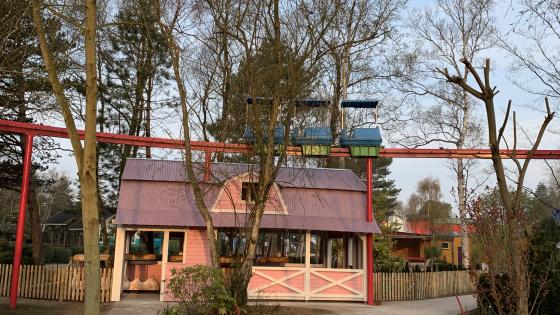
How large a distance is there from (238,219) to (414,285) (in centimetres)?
773

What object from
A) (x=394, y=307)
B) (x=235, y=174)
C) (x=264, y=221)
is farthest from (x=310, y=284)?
(x=235, y=174)

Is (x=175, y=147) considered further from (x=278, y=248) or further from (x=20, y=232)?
(x=278, y=248)

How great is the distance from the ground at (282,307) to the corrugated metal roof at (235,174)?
3.92 metres

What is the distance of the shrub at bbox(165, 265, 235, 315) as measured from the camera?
11625 mm

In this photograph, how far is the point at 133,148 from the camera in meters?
28.1

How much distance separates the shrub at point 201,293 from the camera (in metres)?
11.6

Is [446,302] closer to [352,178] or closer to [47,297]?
[352,178]

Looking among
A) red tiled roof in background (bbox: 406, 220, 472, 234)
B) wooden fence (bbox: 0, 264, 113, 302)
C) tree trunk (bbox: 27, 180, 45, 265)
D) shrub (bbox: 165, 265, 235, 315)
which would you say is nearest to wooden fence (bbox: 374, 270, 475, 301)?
shrub (bbox: 165, 265, 235, 315)

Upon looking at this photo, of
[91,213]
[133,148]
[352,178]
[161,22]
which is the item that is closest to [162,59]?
[133,148]

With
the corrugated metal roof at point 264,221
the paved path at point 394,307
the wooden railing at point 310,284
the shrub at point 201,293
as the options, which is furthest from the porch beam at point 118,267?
the shrub at point 201,293

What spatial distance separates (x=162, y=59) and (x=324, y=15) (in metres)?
15.8

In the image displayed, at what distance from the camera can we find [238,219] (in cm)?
1697

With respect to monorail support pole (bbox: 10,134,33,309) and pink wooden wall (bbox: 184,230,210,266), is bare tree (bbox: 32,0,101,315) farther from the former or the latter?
pink wooden wall (bbox: 184,230,210,266)

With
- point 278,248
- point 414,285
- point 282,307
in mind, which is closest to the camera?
point 282,307
